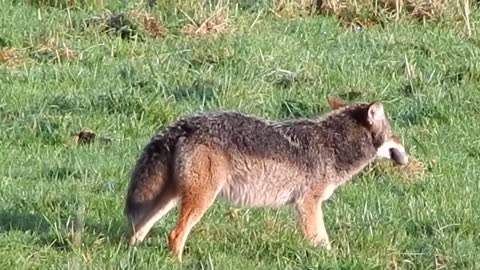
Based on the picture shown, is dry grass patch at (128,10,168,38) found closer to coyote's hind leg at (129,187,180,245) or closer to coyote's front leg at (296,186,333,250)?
coyote's front leg at (296,186,333,250)

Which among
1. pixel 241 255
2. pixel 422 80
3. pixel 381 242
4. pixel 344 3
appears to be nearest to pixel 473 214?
pixel 381 242

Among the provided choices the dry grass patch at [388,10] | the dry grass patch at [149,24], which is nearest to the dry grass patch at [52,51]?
the dry grass patch at [149,24]

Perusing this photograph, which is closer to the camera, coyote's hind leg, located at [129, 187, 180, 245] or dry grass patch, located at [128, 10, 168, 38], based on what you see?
coyote's hind leg, located at [129, 187, 180, 245]

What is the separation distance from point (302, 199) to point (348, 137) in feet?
1.89

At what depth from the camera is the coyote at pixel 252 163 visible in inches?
268

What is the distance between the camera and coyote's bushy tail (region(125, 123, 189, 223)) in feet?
22.4

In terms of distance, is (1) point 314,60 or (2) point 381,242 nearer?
(2) point 381,242

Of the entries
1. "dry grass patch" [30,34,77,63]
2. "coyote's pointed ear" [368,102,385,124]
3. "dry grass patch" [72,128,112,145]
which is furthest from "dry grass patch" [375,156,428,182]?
"dry grass patch" [30,34,77,63]

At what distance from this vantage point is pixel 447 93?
1103cm

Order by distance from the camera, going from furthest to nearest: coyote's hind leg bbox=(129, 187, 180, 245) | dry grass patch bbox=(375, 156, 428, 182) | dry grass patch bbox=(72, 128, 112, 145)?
1. dry grass patch bbox=(72, 128, 112, 145)
2. dry grass patch bbox=(375, 156, 428, 182)
3. coyote's hind leg bbox=(129, 187, 180, 245)

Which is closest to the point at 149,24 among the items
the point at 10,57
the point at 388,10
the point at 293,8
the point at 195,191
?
the point at 10,57

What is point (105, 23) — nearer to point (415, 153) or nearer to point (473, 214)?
point (415, 153)

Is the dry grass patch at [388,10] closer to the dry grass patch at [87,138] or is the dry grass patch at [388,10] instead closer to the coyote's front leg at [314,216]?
the dry grass patch at [87,138]

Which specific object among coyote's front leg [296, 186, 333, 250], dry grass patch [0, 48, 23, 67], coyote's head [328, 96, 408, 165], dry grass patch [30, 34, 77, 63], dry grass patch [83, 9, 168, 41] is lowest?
dry grass patch [83, 9, 168, 41]
